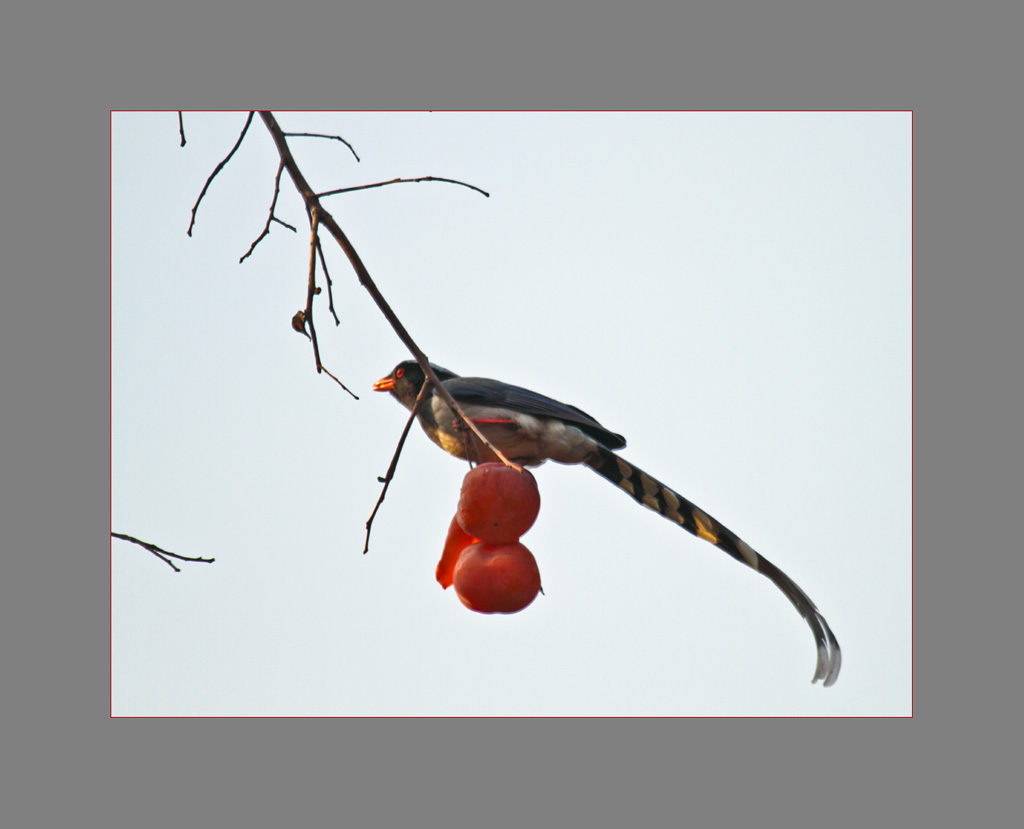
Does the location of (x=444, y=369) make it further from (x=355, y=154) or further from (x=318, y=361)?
(x=318, y=361)

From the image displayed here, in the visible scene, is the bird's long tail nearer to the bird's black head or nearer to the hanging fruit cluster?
the bird's black head

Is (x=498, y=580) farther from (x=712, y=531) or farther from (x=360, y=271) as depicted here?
(x=712, y=531)

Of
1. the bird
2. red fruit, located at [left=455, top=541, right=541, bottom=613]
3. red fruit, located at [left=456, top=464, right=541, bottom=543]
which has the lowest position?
red fruit, located at [left=455, top=541, right=541, bottom=613]

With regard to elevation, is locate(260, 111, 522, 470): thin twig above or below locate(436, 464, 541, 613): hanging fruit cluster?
above

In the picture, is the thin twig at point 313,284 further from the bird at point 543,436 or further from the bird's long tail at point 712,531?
the bird's long tail at point 712,531

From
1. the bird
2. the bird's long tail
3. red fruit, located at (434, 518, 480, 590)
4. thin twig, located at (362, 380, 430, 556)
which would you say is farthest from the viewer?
the bird

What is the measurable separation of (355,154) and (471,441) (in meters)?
1.36

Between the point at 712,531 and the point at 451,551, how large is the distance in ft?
5.42

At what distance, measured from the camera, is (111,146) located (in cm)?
351

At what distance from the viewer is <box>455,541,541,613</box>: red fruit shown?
271 cm

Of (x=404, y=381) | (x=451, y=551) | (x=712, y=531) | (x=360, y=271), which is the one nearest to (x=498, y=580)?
(x=451, y=551)

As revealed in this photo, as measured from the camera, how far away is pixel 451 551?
321 centimetres

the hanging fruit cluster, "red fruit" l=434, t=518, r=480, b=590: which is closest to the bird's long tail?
"red fruit" l=434, t=518, r=480, b=590

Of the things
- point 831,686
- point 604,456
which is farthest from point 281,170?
point 831,686
